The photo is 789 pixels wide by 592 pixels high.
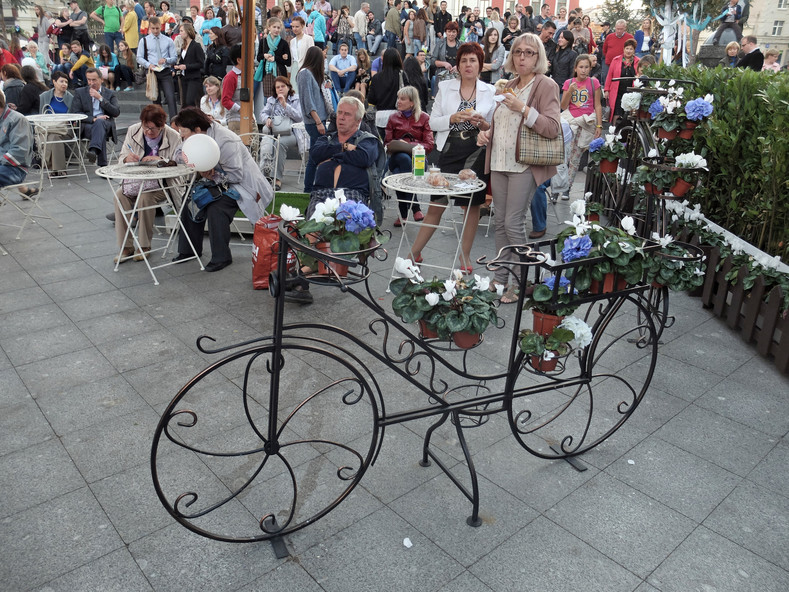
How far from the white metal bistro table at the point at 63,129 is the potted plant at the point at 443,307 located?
7489mm

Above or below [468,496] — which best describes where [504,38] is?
above

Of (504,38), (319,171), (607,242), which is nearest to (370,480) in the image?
(607,242)

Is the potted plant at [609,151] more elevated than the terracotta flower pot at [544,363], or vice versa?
the potted plant at [609,151]

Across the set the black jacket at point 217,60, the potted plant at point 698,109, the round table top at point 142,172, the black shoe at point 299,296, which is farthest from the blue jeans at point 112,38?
the potted plant at point 698,109

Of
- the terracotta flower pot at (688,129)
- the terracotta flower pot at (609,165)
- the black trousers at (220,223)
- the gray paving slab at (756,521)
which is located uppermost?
the terracotta flower pot at (688,129)

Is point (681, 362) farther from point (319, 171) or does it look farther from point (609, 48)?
point (609, 48)

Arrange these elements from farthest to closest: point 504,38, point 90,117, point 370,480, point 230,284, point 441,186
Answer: point 504,38 → point 90,117 → point 230,284 → point 441,186 → point 370,480

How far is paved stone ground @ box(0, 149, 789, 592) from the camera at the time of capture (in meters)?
2.44

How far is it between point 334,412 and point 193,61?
32.9ft

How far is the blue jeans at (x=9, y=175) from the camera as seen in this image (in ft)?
20.9

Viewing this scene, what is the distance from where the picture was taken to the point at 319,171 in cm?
526

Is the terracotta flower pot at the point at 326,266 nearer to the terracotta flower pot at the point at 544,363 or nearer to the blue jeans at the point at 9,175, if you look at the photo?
the terracotta flower pot at the point at 544,363

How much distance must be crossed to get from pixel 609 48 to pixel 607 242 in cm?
1038

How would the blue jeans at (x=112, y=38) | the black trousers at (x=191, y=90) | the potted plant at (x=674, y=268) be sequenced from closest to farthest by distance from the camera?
the potted plant at (x=674, y=268) < the black trousers at (x=191, y=90) < the blue jeans at (x=112, y=38)
